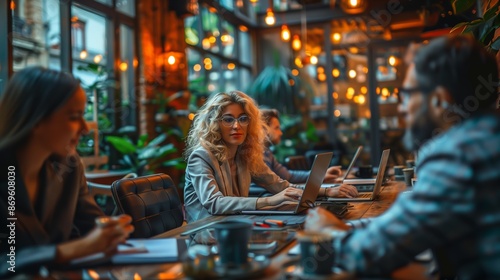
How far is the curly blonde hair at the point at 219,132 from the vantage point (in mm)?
2806

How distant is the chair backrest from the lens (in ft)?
7.20

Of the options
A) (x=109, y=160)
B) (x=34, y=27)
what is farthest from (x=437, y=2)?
(x=34, y=27)

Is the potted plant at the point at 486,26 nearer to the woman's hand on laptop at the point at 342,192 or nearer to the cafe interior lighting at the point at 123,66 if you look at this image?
the woman's hand on laptop at the point at 342,192

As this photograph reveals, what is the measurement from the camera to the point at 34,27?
18.9 ft

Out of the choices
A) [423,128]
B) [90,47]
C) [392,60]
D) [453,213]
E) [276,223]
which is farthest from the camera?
[392,60]

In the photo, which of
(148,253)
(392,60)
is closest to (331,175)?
(148,253)

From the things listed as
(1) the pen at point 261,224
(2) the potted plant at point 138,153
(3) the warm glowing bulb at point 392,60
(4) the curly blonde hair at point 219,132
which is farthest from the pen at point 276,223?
(3) the warm glowing bulb at point 392,60

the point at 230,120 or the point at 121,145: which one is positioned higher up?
the point at 230,120

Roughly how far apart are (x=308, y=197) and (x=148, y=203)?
0.74 meters

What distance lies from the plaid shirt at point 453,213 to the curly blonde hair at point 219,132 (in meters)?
1.67

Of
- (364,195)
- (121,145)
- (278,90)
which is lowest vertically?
(364,195)

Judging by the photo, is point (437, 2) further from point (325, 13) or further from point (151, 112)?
point (325, 13)

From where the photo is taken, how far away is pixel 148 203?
2.32m

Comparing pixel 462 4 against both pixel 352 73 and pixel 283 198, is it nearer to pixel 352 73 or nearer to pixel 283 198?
pixel 283 198
